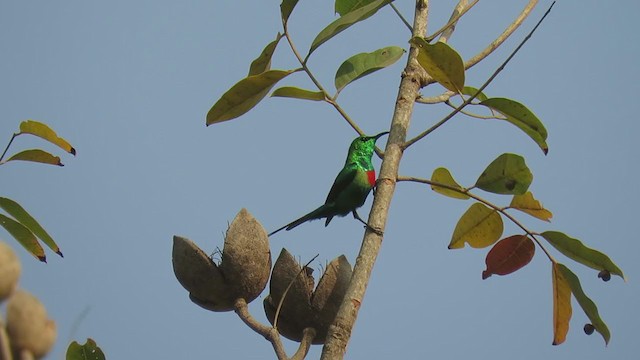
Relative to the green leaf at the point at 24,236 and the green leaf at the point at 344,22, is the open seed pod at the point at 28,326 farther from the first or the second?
the green leaf at the point at 24,236

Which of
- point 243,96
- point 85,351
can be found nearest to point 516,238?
point 243,96

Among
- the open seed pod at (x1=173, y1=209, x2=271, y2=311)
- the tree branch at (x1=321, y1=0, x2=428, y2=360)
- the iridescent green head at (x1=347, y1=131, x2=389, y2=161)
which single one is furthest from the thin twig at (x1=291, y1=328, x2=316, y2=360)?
the iridescent green head at (x1=347, y1=131, x2=389, y2=161)

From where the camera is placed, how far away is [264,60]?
331 centimetres

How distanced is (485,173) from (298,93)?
2.57ft

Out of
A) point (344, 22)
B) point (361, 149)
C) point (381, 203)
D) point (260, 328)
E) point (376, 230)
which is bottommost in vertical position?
point (260, 328)

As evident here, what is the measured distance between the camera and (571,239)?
3170 mm

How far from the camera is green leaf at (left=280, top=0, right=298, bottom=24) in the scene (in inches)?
133

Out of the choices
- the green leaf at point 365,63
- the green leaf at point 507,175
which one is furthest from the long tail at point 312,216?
the green leaf at point 507,175

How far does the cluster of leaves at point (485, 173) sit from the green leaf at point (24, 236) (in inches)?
33.0

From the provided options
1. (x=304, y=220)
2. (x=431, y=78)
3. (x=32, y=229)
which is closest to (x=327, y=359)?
(x=431, y=78)

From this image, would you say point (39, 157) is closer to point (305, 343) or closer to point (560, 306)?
point (305, 343)

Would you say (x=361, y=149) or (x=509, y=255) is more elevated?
(x=361, y=149)

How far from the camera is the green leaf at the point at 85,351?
286 centimetres

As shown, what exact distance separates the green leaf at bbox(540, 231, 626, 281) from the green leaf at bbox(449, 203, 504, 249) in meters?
0.19
